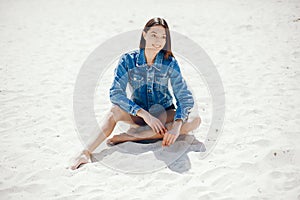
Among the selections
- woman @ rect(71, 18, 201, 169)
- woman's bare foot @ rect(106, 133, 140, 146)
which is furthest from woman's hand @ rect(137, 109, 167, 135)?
woman's bare foot @ rect(106, 133, 140, 146)

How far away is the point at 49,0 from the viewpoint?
10.0 metres

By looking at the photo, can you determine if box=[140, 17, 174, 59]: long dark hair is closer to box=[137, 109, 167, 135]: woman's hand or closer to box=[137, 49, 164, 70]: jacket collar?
box=[137, 49, 164, 70]: jacket collar

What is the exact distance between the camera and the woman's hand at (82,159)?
262 cm

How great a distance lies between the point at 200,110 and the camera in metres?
3.67

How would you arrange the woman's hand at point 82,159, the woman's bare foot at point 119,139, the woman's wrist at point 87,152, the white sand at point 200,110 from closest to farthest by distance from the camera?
the white sand at point 200,110
the woman's hand at point 82,159
the woman's wrist at point 87,152
the woman's bare foot at point 119,139

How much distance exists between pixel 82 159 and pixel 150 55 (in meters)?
1.14

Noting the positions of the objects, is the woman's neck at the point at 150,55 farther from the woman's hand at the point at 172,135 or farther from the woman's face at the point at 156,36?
the woman's hand at the point at 172,135

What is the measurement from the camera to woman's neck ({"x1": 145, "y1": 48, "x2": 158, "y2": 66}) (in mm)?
2755

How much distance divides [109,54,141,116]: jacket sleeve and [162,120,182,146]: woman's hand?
1.18 feet

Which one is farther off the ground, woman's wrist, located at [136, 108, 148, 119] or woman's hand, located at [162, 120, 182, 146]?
woman's wrist, located at [136, 108, 148, 119]

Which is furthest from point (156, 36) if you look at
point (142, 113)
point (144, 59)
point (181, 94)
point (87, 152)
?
point (87, 152)

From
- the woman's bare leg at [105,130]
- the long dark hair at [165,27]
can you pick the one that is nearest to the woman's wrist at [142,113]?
the woman's bare leg at [105,130]

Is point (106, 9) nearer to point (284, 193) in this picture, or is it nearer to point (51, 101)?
point (51, 101)

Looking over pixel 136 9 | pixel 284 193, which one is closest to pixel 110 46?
pixel 136 9
